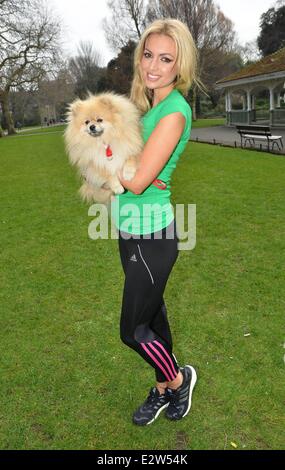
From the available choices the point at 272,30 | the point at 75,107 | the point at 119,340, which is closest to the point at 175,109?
the point at 75,107

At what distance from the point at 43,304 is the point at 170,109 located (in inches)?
142

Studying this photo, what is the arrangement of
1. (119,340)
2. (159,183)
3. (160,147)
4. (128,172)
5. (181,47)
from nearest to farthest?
(160,147)
(181,47)
(159,183)
(128,172)
(119,340)

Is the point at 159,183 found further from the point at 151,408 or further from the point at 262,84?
the point at 262,84

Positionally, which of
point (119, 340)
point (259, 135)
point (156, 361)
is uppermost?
point (259, 135)

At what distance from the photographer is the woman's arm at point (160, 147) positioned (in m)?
2.04

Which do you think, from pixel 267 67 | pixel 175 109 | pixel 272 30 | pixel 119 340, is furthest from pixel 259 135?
pixel 272 30

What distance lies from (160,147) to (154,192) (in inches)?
12.3

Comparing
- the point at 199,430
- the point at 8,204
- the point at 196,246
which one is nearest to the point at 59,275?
the point at 196,246

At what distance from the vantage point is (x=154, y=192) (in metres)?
2.27

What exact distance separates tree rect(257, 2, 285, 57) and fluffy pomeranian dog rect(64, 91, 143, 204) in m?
44.9

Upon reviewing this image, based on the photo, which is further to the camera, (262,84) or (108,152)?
(262,84)

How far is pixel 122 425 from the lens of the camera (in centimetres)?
303

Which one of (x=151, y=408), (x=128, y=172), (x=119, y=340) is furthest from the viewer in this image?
(x=119, y=340)

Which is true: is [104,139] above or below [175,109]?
below
